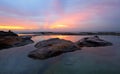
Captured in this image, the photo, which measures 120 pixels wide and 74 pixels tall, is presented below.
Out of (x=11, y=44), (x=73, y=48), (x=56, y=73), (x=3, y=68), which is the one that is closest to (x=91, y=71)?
(x=56, y=73)

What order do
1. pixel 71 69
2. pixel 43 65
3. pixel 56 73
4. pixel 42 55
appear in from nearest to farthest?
pixel 56 73, pixel 71 69, pixel 43 65, pixel 42 55

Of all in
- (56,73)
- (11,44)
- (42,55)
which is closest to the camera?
(56,73)

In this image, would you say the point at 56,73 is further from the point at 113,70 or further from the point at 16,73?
the point at 113,70

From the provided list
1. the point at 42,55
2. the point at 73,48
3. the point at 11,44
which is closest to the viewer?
the point at 42,55

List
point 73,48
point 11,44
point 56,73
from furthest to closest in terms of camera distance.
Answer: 1. point 11,44
2. point 73,48
3. point 56,73

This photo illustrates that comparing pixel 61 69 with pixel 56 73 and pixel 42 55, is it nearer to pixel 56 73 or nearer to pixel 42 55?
pixel 56 73

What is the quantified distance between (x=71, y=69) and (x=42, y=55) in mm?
2800

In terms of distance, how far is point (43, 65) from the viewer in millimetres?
8617

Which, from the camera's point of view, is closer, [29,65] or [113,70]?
[113,70]

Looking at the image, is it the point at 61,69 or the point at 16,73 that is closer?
the point at 16,73

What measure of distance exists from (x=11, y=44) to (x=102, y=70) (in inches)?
428

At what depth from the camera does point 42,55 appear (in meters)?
10.0

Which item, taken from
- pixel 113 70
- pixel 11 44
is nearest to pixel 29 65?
pixel 113 70

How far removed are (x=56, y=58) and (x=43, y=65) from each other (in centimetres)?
164
